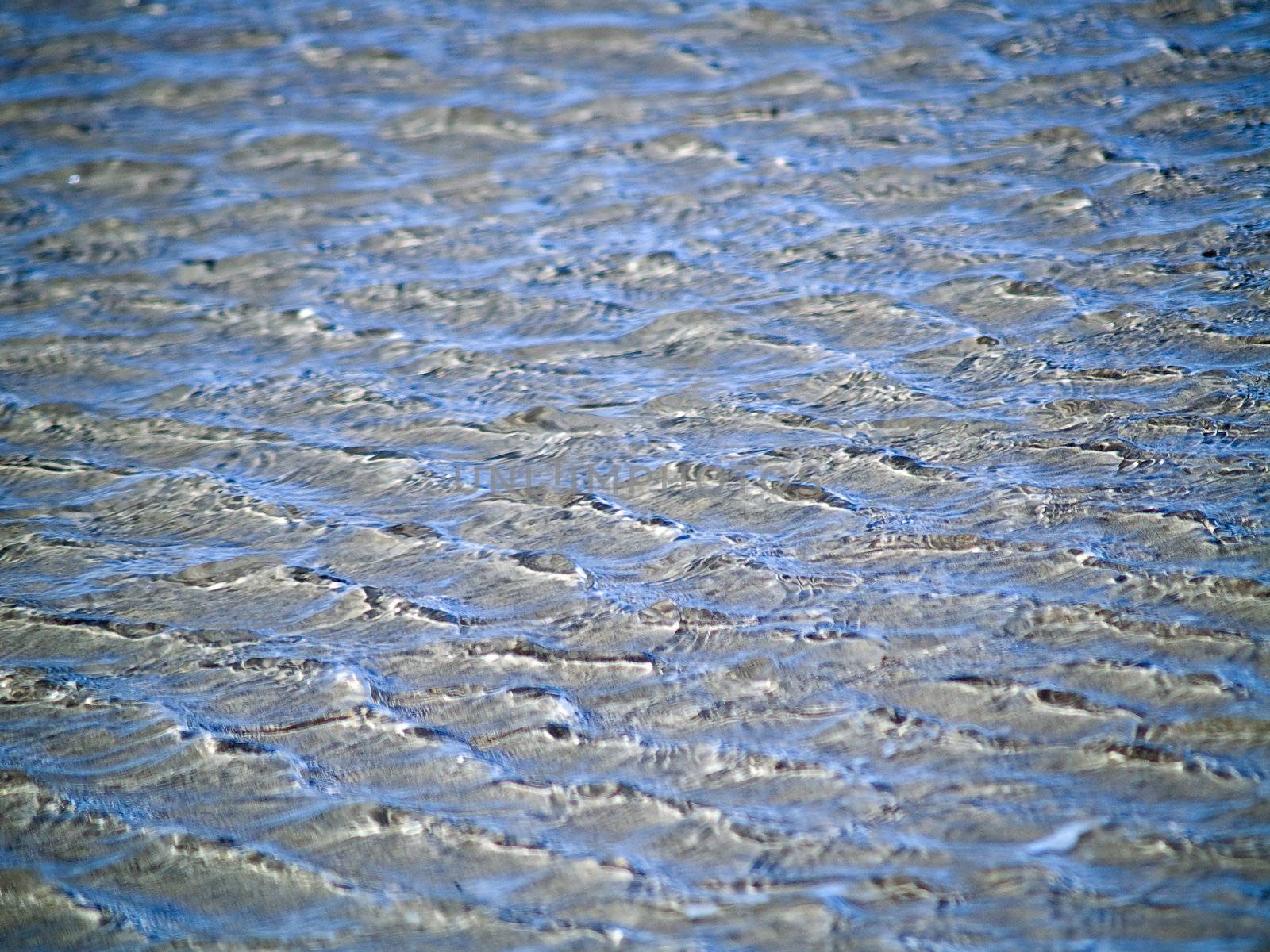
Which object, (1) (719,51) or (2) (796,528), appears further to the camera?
(1) (719,51)

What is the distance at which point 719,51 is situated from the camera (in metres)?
6.33

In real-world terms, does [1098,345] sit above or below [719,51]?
below

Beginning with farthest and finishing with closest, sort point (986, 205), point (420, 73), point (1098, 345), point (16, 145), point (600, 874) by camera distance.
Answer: point (420, 73) < point (16, 145) < point (986, 205) < point (1098, 345) < point (600, 874)

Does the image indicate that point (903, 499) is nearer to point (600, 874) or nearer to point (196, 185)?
point (600, 874)

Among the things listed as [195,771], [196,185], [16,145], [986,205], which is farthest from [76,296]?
[986,205]

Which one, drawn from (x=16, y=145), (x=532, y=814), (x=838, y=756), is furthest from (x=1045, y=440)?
(x=16, y=145)

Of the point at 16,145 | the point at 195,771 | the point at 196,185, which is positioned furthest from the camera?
the point at 16,145

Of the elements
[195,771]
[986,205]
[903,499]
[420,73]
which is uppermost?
[420,73]

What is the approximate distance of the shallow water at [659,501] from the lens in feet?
7.49

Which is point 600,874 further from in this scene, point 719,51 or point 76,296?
point 719,51

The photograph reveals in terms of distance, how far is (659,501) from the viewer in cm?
342

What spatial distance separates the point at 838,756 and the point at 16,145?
17.7ft

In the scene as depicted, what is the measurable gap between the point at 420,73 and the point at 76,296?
2428 mm

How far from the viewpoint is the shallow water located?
7.49 feet
